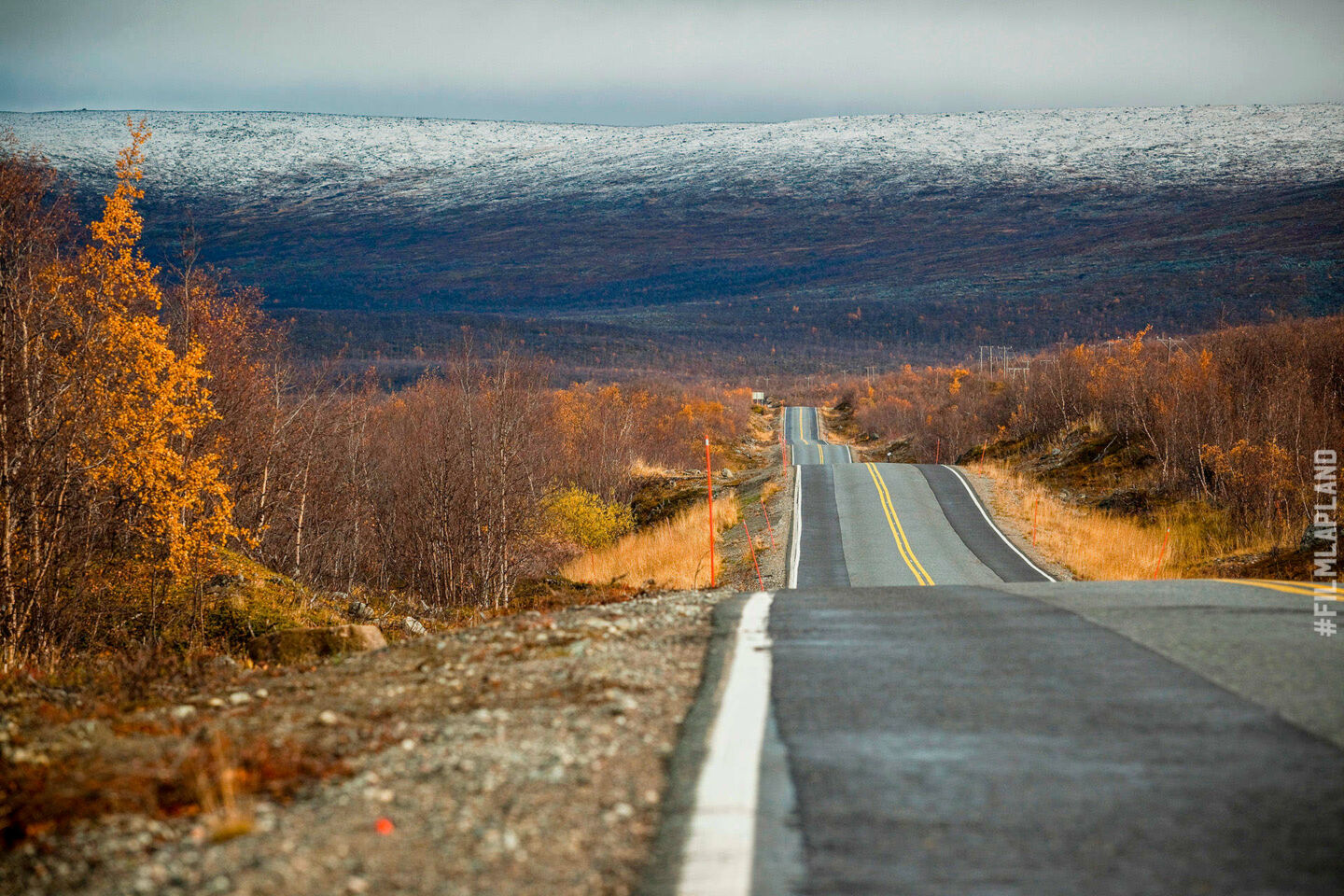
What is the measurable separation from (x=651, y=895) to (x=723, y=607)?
20.2 feet

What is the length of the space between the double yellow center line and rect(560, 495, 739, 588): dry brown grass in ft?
16.6

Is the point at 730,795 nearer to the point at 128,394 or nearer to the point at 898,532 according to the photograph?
the point at 128,394

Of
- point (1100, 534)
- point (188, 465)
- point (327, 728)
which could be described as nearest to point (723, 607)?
point (327, 728)

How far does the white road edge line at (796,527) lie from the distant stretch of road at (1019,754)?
52.9 ft

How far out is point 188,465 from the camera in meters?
18.8

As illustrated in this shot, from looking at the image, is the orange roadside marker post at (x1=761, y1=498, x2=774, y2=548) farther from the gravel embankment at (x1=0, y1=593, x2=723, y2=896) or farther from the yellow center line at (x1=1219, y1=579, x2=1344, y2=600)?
the gravel embankment at (x1=0, y1=593, x2=723, y2=896)

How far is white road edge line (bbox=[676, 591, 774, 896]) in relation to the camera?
11.5 feet

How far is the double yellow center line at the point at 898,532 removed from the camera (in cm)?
2492

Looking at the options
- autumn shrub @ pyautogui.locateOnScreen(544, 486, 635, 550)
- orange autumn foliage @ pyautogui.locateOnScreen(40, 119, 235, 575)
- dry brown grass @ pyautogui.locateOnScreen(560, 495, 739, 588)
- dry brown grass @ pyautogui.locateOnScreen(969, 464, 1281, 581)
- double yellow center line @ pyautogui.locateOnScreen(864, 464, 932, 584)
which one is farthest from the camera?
autumn shrub @ pyautogui.locateOnScreen(544, 486, 635, 550)

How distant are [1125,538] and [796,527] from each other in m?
9.44

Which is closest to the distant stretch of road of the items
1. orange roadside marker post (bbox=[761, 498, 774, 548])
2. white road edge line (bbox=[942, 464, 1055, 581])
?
white road edge line (bbox=[942, 464, 1055, 581])

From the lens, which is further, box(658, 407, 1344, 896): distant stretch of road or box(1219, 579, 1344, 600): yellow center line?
box(1219, 579, 1344, 600): yellow center line

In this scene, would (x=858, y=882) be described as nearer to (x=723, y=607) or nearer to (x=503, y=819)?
(x=503, y=819)

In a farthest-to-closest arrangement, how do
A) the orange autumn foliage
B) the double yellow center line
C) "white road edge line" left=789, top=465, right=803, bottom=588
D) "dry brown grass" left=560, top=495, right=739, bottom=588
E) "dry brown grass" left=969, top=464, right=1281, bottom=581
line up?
"dry brown grass" left=560, top=495, right=739, bottom=588 < "white road edge line" left=789, top=465, right=803, bottom=588 < the double yellow center line < "dry brown grass" left=969, top=464, right=1281, bottom=581 < the orange autumn foliage
